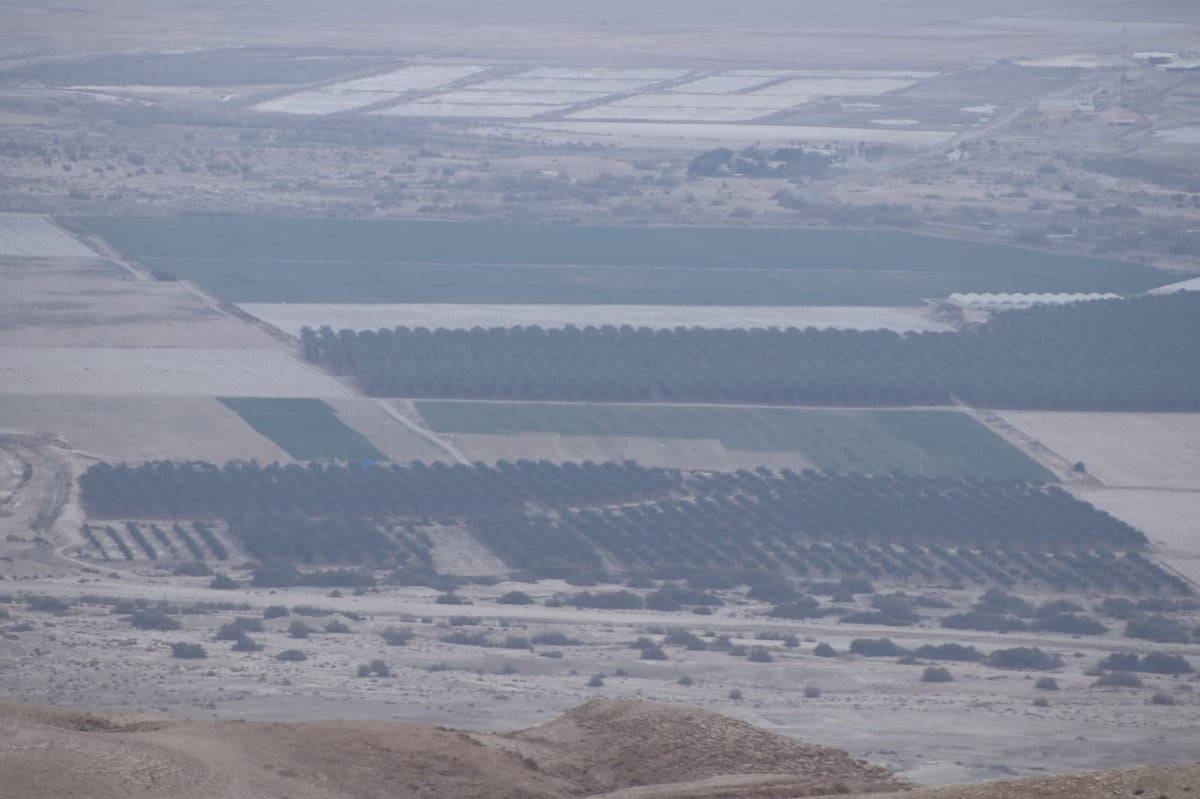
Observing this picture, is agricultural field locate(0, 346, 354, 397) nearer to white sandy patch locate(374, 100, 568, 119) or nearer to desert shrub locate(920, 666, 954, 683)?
desert shrub locate(920, 666, 954, 683)

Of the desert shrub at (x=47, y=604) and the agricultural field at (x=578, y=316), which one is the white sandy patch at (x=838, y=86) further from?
the desert shrub at (x=47, y=604)

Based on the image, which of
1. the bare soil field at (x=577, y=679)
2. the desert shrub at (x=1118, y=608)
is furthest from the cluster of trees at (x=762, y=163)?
the bare soil field at (x=577, y=679)

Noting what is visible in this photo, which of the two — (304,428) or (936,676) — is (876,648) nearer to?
(936,676)

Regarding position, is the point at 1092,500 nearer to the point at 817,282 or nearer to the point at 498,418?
the point at 498,418

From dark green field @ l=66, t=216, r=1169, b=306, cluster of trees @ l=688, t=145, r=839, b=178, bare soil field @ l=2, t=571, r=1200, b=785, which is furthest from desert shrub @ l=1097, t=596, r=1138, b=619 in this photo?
cluster of trees @ l=688, t=145, r=839, b=178

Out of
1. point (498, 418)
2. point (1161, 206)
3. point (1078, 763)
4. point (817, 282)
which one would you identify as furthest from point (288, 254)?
point (1078, 763)

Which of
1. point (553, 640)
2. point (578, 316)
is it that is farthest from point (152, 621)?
point (578, 316)

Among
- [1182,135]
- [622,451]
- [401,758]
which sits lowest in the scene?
[622,451]
